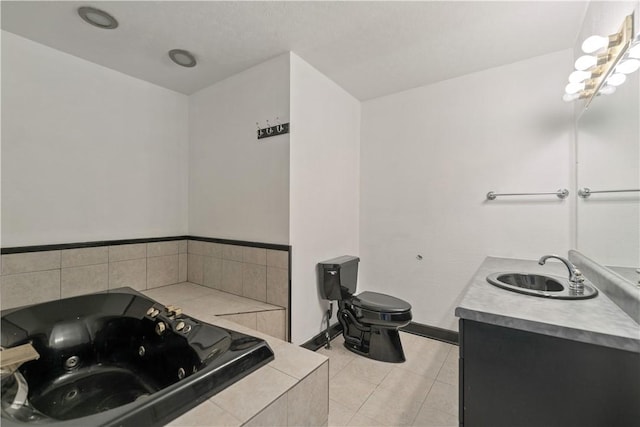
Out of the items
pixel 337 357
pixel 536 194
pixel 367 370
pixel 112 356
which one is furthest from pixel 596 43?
pixel 112 356

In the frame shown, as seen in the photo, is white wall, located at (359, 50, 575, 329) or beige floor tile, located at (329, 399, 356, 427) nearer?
beige floor tile, located at (329, 399, 356, 427)

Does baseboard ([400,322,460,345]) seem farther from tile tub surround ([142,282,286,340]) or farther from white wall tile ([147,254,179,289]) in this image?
white wall tile ([147,254,179,289])

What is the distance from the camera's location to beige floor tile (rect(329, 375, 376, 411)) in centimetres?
168

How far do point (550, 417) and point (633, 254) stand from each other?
667mm

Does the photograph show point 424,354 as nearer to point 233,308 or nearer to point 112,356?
point 233,308

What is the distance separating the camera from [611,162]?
1.30m

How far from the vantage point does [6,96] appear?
173cm

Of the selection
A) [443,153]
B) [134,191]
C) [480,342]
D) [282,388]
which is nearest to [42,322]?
[134,191]

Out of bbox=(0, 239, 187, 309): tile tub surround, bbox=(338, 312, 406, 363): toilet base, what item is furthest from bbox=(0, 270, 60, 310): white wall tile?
bbox=(338, 312, 406, 363): toilet base

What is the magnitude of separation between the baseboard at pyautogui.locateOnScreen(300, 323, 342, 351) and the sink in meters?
1.40

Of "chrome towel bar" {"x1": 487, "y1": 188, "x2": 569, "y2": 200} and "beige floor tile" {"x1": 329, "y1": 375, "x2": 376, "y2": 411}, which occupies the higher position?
"chrome towel bar" {"x1": 487, "y1": 188, "x2": 569, "y2": 200}

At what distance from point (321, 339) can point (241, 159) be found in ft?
5.38

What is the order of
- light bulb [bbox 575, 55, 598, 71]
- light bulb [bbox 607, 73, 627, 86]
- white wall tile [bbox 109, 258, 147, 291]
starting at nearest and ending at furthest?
light bulb [bbox 607, 73, 627, 86] < light bulb [bbox 575, 55, 598, 71] < white wall tile [bbox 109, 258, 147, 291]

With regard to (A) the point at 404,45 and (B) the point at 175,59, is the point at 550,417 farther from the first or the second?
(B) the point at 175,59
